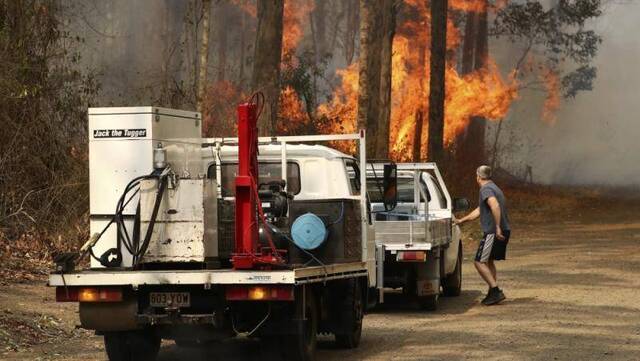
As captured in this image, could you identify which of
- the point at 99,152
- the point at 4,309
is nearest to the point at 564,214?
the point at 4,309

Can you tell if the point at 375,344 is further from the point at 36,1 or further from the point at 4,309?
the point at 36,1

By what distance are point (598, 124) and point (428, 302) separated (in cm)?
6348

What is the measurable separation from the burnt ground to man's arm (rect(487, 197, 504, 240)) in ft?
2.93

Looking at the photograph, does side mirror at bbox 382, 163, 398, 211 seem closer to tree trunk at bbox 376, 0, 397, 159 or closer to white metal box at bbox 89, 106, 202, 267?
white metal box at bbox 89, 106, 202, 267

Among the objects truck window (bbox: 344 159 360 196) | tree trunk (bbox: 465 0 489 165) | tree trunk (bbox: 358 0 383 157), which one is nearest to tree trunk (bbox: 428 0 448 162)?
tree trunk (bbox: 358 0 383 157)

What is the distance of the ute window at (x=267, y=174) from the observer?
44.5 ft

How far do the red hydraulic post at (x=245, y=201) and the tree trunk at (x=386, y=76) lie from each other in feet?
63.7

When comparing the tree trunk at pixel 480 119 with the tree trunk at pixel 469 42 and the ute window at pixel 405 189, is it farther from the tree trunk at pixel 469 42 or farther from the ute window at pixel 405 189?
the ute window at pixel 405 189

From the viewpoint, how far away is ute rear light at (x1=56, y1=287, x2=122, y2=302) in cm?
1114

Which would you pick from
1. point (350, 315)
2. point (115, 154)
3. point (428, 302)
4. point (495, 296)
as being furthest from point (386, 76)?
point (115, 154)

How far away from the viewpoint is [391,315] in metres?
16.8

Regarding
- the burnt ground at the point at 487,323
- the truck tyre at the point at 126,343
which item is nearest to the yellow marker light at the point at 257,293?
the truck tyre at the point at 126,343

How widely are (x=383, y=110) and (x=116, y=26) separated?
52160mm

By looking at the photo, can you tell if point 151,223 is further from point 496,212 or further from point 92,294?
point 496,212
